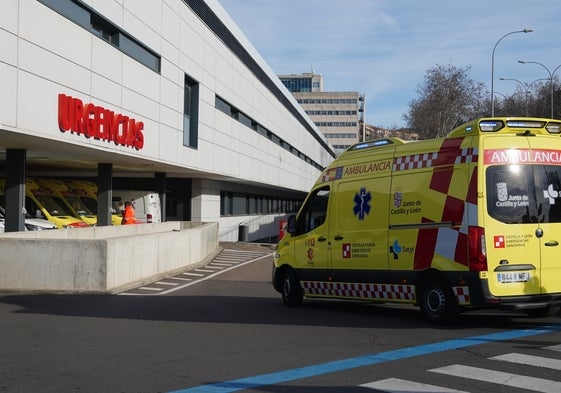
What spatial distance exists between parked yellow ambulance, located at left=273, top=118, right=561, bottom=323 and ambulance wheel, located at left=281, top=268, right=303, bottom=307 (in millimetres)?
1659

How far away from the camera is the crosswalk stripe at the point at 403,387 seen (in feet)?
18.1

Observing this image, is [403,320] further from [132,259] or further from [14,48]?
[14,48]

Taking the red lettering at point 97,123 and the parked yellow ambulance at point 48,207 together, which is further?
the parked yellow ambulance at point 48,207

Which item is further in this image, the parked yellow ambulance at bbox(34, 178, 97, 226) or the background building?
the background building

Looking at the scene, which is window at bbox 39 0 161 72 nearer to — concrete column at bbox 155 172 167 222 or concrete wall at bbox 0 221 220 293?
concrete wall at bbox 0 221 220 293

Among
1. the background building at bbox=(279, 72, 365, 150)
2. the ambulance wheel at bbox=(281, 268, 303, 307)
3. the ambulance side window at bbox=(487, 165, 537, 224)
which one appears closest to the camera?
the ambulance side window at bbox=(487, 165, 537, 224)

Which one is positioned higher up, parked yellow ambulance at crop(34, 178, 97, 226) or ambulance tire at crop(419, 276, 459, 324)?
parked yellow ambulance at crop(34, 178, 97, 226)

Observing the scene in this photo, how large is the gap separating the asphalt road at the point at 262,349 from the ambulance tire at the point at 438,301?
182mm

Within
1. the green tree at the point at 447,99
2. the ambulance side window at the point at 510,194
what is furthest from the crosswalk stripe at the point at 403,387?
the green tree at the point at 447,99

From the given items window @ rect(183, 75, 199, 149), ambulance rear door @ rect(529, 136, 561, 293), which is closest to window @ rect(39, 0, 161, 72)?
window @ rect(183, 75, 199, 149)

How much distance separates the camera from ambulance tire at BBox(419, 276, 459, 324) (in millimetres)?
8555

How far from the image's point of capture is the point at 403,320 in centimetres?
967

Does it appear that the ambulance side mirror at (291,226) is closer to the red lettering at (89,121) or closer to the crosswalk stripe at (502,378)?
the crosswalk stripe at (502,378)

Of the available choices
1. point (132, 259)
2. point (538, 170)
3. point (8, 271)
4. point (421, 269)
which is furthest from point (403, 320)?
point (8, 271)
